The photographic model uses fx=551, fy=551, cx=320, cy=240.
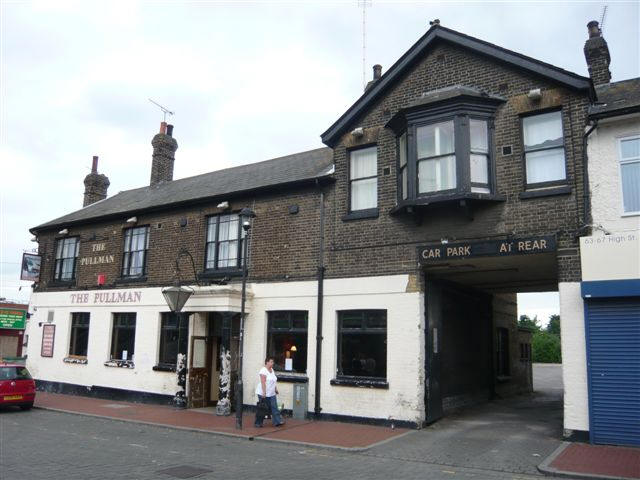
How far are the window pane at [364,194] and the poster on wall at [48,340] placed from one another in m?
14.5

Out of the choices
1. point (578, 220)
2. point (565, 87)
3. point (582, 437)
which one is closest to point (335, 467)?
point (582, 437)

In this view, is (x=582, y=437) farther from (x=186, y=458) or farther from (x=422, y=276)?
(x=186, y=458)

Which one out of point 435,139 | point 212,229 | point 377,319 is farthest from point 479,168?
point 212,229

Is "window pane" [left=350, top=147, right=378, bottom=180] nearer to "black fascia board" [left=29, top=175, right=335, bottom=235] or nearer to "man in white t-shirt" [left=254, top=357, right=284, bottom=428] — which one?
"black fascia board" [left=29, top=175, right=335, bottom=235]

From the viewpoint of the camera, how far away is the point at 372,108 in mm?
15375

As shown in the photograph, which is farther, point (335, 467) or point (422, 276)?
point (422, 276)

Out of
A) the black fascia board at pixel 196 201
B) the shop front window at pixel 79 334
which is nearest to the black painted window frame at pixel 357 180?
the black fascia board at pixel 196 201

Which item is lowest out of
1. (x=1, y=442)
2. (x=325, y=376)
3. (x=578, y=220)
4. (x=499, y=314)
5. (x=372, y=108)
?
(x=1, y=442)

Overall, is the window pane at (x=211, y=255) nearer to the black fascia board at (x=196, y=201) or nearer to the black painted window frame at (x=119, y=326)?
the black fascia board at (x=196, y=201)

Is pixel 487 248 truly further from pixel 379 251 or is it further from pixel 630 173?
pixel 630 173

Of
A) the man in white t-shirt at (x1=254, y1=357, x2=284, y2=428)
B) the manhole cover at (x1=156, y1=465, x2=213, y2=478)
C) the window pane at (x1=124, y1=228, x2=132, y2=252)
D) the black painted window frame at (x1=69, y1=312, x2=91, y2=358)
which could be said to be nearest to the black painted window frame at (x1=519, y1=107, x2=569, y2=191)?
the man in white t-shirt at (x1=254, y1=357, x2=284, y2=428)

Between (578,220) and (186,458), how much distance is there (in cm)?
935

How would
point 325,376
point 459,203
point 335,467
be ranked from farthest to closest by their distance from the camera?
point 325,376 < point 459,203 < point 335,467

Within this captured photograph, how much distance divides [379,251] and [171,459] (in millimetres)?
7072
